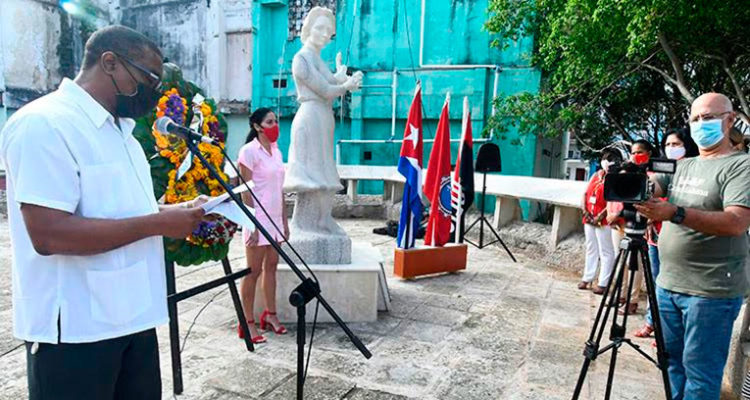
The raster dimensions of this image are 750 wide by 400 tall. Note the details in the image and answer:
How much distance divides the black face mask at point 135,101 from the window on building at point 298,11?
10.8 meters

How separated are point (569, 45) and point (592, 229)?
292 centimetres

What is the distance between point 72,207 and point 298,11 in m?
11.5

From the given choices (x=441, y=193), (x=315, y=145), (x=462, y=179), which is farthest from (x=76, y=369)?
(x=462, y=179)

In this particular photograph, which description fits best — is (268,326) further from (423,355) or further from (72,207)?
(72,207)

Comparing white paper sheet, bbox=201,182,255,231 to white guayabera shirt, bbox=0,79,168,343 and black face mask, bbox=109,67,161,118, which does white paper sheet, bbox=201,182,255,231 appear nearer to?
white guayabera shirt, bbox=0,79,168,343

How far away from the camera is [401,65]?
35.4ft

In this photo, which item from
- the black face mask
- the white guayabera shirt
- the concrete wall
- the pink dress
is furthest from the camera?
the concrete wall

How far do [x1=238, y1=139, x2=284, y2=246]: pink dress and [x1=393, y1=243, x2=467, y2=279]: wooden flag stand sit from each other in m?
1.86

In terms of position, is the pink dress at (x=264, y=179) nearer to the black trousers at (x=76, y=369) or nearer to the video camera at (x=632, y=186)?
the black trousers at (x=76, y=369)

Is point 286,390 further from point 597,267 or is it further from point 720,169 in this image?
point 597,267

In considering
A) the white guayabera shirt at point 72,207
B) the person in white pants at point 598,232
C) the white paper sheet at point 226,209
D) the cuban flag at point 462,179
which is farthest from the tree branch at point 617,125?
the white guayabera shirt at point 72,207

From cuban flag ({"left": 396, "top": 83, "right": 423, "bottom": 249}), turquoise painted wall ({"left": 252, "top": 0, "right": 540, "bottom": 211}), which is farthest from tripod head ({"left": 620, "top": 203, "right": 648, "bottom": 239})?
turquoise painted wall ({"left": 252, "top": 0, "right": 540, "bottom": 211})

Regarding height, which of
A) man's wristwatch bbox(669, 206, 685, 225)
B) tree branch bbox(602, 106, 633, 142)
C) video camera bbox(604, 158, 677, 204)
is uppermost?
tree branch bbox(602, 106, 633, 142)

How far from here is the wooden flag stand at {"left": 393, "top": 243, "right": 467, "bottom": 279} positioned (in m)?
4.75
